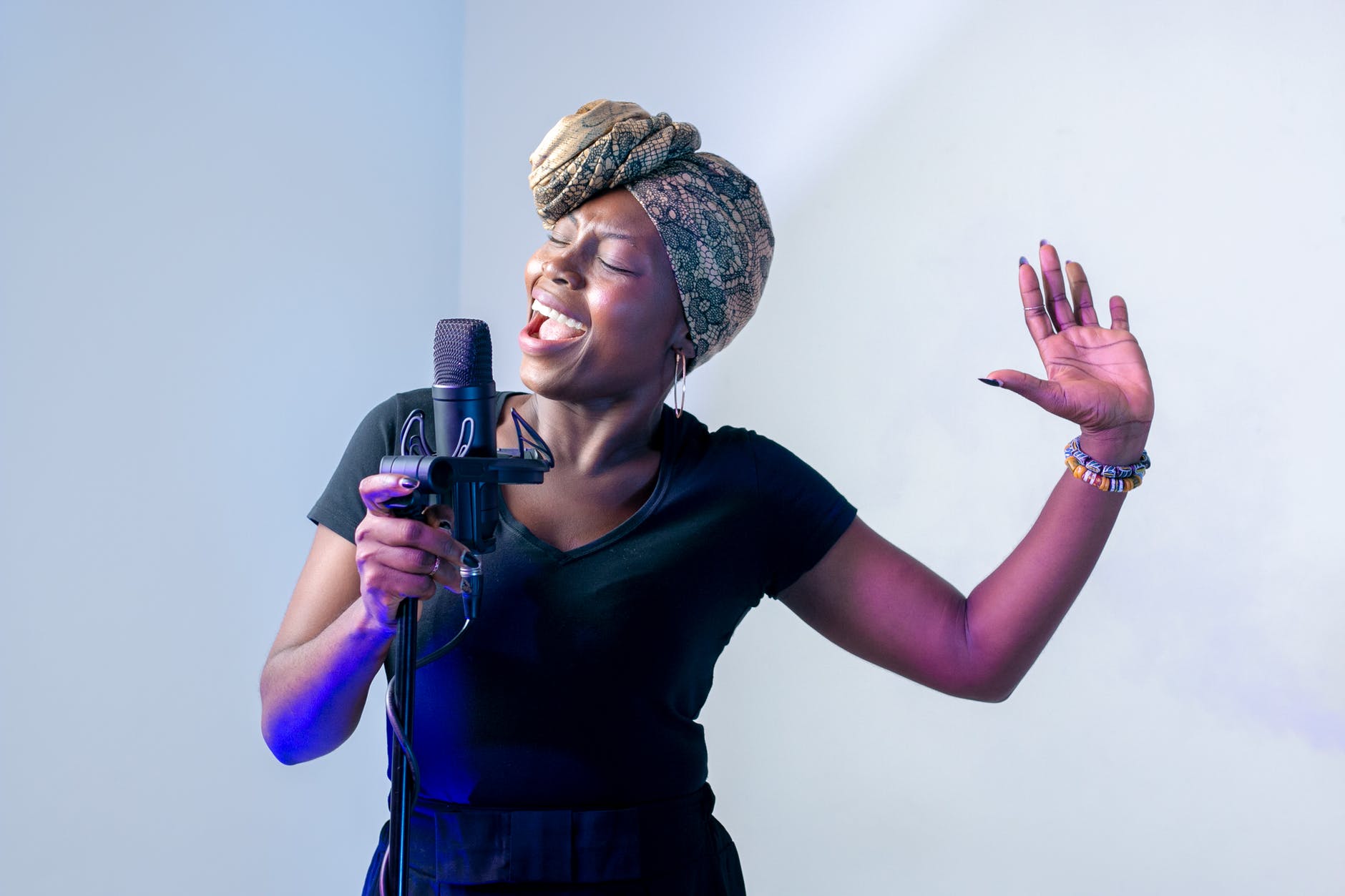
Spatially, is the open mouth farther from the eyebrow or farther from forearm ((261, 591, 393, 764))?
forearm ((261, 591, 393, 764))

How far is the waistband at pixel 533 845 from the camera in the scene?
1.25 m

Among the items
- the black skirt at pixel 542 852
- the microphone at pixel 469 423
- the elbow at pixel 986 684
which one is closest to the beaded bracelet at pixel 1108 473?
the elbow at pixel 986 684

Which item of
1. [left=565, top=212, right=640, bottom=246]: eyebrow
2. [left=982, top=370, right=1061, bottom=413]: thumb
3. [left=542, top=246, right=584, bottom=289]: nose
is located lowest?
[left=982, top=370, right=1061, bottom=413]: thumb

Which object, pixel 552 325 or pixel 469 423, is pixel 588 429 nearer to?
pixel 552 325

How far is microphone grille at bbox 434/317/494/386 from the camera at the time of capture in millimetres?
978

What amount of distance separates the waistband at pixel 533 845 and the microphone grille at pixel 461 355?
1.74ft

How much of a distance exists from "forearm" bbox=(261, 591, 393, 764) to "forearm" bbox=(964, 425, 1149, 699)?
0.73 metres

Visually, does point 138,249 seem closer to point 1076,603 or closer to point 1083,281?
point 1083,281

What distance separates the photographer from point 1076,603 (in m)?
2.08

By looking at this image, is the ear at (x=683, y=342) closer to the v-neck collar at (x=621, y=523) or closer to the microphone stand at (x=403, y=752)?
the v-neck collar at (x=621, y=523)

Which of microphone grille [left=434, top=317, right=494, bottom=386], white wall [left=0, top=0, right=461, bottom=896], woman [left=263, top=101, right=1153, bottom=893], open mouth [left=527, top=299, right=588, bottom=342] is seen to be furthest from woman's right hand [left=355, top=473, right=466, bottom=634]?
white wall [left=0, top=0, right=461, bottom=896]

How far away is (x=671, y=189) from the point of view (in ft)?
4.58

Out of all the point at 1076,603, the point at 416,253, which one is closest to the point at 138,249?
Answer: the point at 416,253

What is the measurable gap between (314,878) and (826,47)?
210 centimetres
